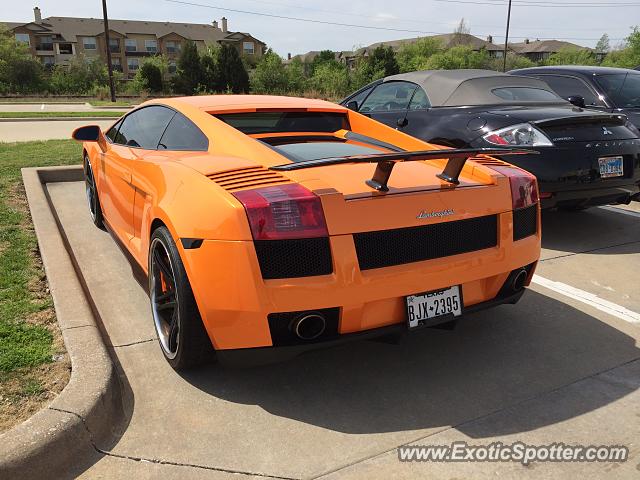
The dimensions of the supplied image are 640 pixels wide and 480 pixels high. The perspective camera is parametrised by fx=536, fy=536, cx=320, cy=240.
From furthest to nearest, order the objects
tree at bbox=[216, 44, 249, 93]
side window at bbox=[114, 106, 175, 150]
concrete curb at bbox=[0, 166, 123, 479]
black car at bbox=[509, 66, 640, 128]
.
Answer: tree at bbox=[216, 44, 249, 93]
black car at bbox=[509, 66, 640, 128]
side window at bbox=[114, 106, 175, 150]
concrete curb at bbox=[0, 166, 123, 479]

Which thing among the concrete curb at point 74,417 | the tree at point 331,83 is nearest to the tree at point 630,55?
the tree at point 331,83

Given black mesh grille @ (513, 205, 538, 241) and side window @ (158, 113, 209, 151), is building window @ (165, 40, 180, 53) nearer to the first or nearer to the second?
side window @ (158, 113, 209, 151)

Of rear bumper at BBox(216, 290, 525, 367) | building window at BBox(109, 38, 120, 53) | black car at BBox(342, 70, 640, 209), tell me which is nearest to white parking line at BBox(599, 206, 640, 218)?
black car at BBox(342, 70, 640, 209)

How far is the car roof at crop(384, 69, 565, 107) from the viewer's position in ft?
18.1

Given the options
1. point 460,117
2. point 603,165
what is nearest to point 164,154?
point 460,117

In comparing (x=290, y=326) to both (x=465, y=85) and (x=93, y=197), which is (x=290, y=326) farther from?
(x=465, y=85)

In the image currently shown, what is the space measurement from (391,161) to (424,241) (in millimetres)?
399

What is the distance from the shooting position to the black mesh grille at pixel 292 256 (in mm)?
2166

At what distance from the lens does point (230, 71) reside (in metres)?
46.2

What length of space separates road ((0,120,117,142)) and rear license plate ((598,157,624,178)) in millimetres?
11964

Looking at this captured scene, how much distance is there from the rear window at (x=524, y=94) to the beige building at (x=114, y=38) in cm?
7546

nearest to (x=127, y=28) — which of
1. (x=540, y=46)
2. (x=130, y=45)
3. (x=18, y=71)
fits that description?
(x=130, y=45)

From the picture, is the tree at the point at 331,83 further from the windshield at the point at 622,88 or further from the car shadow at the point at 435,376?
the car shadow at the point at 435,376

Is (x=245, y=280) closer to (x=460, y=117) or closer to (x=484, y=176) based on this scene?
(x=484, y=176)
